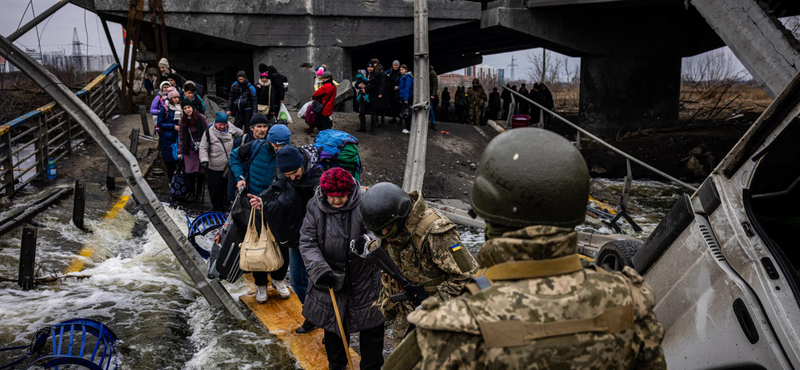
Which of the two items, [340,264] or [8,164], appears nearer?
[340,264]

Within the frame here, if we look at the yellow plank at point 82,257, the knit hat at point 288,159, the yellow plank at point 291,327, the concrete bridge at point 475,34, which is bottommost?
the yellow plank at point 291,327

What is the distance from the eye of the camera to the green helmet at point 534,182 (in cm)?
159

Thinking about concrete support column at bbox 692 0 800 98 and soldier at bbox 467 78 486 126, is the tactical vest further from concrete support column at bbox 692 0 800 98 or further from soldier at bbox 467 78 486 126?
soldier at bbox 467 78 486 126

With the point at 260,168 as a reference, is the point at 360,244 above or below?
below

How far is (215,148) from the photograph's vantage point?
795 centimetres

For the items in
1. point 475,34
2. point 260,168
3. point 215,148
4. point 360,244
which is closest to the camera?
point 360,244

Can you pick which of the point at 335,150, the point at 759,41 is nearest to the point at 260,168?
the point at 335,150

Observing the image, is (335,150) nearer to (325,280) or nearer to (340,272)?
(340,272)

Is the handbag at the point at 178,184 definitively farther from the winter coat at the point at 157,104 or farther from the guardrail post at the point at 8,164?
the guardrail post at the point at 8,164

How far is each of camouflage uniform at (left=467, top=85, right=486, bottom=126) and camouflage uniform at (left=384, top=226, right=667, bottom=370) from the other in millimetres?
17513

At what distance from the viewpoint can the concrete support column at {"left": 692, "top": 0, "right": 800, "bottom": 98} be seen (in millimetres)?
8984

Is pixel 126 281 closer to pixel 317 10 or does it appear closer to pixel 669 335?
pixel 669 335

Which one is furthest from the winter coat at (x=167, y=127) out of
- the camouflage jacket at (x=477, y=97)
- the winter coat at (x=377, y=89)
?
the camouflage jacket at (x=477, y=97)

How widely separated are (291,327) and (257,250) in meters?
0.75
